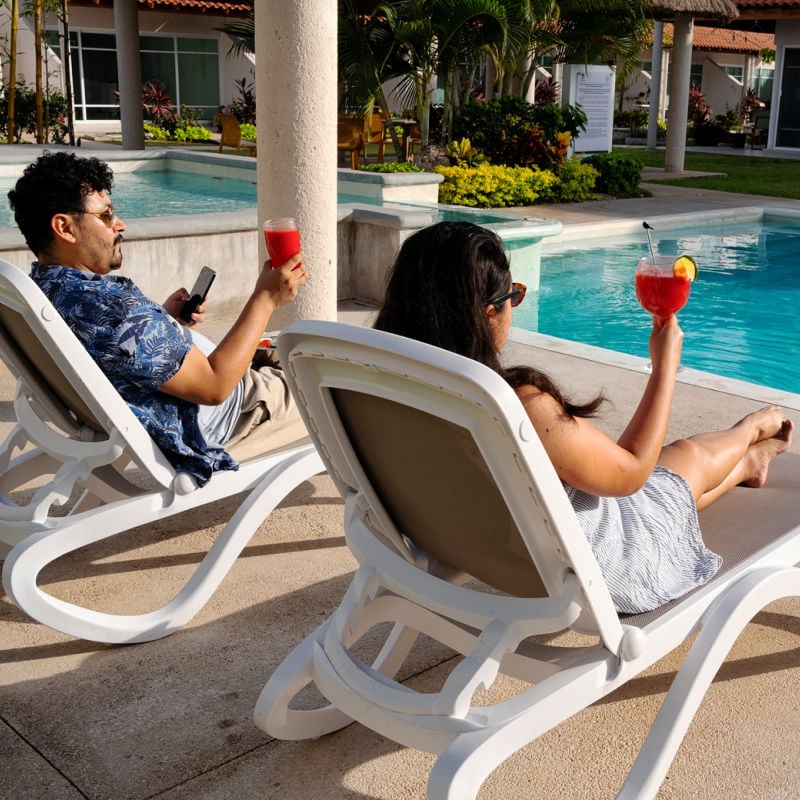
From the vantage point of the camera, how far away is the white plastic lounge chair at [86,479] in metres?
2.66

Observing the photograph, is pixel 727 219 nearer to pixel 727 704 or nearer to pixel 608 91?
pixel 608 91

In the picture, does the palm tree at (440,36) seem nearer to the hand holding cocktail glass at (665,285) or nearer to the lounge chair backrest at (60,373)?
the lounge chair backrest at (60,373)

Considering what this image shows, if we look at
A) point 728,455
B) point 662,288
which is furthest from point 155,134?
point 662,288

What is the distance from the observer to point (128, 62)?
1659 centimetres

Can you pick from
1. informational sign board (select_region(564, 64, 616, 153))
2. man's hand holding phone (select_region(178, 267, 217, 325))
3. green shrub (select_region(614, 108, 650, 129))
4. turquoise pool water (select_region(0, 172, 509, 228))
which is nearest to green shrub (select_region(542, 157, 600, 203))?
informational sign board (select_region(564, 64, 616, 153))

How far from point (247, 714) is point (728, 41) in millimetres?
36419

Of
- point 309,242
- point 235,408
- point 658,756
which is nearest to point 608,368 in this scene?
point 309,242

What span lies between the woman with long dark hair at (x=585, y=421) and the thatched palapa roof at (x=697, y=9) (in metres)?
17.6

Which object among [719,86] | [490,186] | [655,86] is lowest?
[490,186]

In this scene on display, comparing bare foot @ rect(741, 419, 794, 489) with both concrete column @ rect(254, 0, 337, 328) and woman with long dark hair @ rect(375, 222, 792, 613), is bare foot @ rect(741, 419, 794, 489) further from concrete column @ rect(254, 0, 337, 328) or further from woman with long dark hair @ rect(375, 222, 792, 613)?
concrete column @ rect(254, 0, 337, 328)

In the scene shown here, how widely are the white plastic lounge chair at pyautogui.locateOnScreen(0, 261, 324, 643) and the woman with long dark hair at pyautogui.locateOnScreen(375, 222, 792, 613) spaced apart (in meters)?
0.98

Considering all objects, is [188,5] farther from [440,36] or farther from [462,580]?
[462,580]

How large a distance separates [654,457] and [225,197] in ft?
35.8

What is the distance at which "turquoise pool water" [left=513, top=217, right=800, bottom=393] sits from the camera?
7914 millimetres
